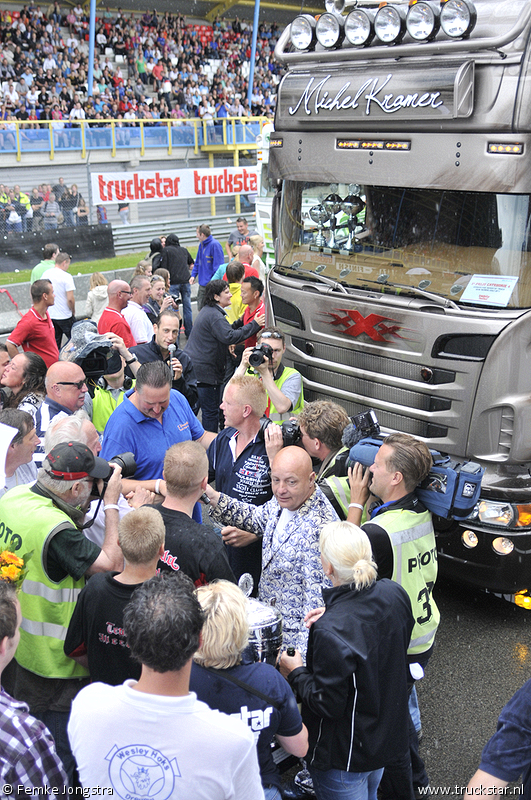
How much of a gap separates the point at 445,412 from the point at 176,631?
3.06 m

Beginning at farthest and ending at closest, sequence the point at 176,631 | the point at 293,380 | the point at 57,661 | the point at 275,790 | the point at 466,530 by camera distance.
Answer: the point at 293,380 < the point at 466,530 < the point at 57,661 < the point at 275,790 < the point at 176,631

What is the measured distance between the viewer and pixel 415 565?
3.45 metres

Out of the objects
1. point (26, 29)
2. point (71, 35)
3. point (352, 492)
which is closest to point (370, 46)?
point (352, 492)

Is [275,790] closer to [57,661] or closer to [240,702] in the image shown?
[240,702]

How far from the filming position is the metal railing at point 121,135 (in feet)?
66.2

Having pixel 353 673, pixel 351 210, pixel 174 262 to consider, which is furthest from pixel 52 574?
pixel 174 262

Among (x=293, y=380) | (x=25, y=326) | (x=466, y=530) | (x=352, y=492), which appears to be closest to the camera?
(x=352, y=492)

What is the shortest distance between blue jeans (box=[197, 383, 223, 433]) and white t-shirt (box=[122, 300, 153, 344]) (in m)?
0.78

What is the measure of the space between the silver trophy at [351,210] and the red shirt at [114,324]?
2.40 metres

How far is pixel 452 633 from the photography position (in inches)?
196

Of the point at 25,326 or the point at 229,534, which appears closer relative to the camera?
the point at 229,534

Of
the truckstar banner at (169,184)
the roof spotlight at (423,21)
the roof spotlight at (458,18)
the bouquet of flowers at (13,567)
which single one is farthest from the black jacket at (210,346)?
the truckstar banner at (169,184)

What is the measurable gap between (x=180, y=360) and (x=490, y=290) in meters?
2.67

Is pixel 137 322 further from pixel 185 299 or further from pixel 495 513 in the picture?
pixel 185 299
